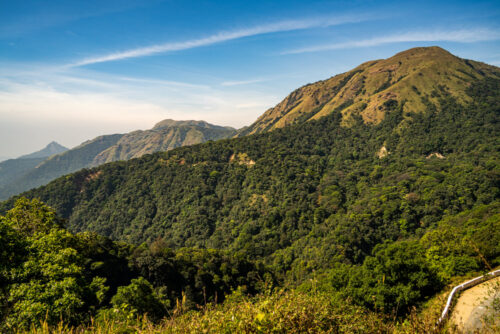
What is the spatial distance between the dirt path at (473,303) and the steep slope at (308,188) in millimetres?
46715

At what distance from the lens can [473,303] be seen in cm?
1249

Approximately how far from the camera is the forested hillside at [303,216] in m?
21.9

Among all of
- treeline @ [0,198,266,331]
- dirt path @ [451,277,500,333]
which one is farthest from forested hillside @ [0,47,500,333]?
dirt path @ [451,277,500,333]

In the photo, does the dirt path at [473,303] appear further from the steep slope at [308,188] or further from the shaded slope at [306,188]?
the shaded slope at [306,188]

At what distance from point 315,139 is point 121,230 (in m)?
140

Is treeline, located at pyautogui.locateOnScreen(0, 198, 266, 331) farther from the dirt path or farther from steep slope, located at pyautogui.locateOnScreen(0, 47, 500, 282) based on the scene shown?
steep slope, located at pyautogui.locateOnScreen(0, 47, 500, 282)

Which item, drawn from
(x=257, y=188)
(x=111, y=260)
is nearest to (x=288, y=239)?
(x=257, y=188)

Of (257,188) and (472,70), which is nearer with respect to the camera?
(257,188)

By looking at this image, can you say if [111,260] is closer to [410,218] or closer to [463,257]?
[463,257]

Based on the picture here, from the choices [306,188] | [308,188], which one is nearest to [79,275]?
[306,188]

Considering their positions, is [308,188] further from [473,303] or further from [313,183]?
[473,303]

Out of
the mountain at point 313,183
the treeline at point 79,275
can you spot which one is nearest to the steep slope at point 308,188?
the mountain at point 313,183

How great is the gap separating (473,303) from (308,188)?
105 m

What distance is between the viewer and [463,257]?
82.4 ft
